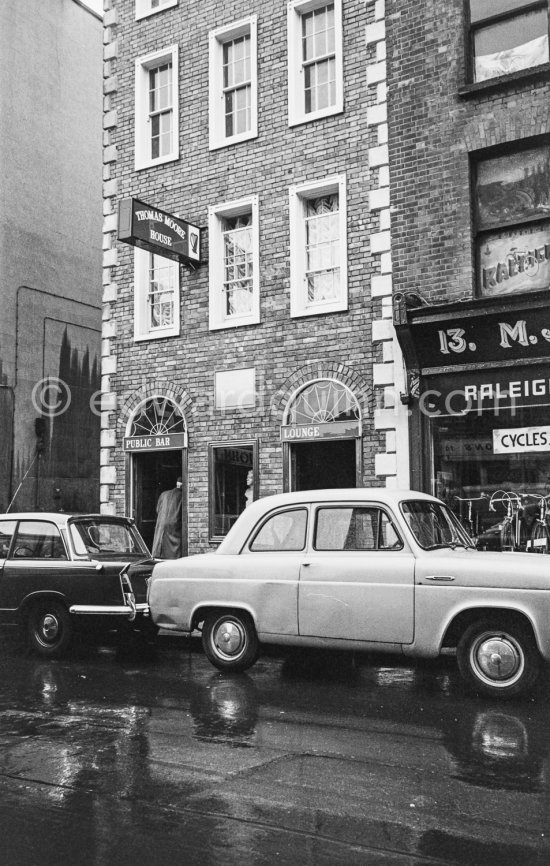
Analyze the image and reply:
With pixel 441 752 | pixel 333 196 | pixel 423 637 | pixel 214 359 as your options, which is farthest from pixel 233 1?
pixel 441 752

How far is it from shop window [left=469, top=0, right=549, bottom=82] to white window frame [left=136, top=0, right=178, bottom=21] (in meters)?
6.14

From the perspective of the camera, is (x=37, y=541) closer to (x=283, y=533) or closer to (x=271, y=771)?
(x=283, y=533)

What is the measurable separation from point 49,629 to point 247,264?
753 cm

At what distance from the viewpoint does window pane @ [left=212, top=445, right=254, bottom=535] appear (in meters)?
14.4

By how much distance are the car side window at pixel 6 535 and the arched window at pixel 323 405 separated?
511 centimetres

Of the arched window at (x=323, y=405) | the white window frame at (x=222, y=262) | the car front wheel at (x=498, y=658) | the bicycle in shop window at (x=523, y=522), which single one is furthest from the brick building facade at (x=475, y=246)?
the car front wheel at (x=498, y=658)

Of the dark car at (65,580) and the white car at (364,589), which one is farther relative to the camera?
the dark car at (65,580)

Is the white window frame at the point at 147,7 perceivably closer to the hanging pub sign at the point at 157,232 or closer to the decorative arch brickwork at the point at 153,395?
the hanging pub sign at the point at 157,232

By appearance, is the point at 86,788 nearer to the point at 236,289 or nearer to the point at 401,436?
the point at 401,436

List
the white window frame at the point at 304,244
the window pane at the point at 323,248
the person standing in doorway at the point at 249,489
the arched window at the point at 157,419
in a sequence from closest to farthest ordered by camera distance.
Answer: the white window frame at the point at 304,244 < the window pane at the point at 323,248 < the person standing in doorway at the point at 249,489 < the arched window at the point at 157,419

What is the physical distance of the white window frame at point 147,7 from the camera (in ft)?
52.5

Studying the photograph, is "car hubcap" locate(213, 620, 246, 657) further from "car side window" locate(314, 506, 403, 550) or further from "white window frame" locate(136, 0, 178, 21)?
"white window frame" locate(136, 0, 178, 21)

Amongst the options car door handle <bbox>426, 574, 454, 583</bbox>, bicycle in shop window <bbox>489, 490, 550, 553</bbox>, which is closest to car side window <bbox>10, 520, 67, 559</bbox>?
car door handle <bbox>426, 574, 454, 583</bbox>

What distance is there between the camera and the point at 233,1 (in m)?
15.2
